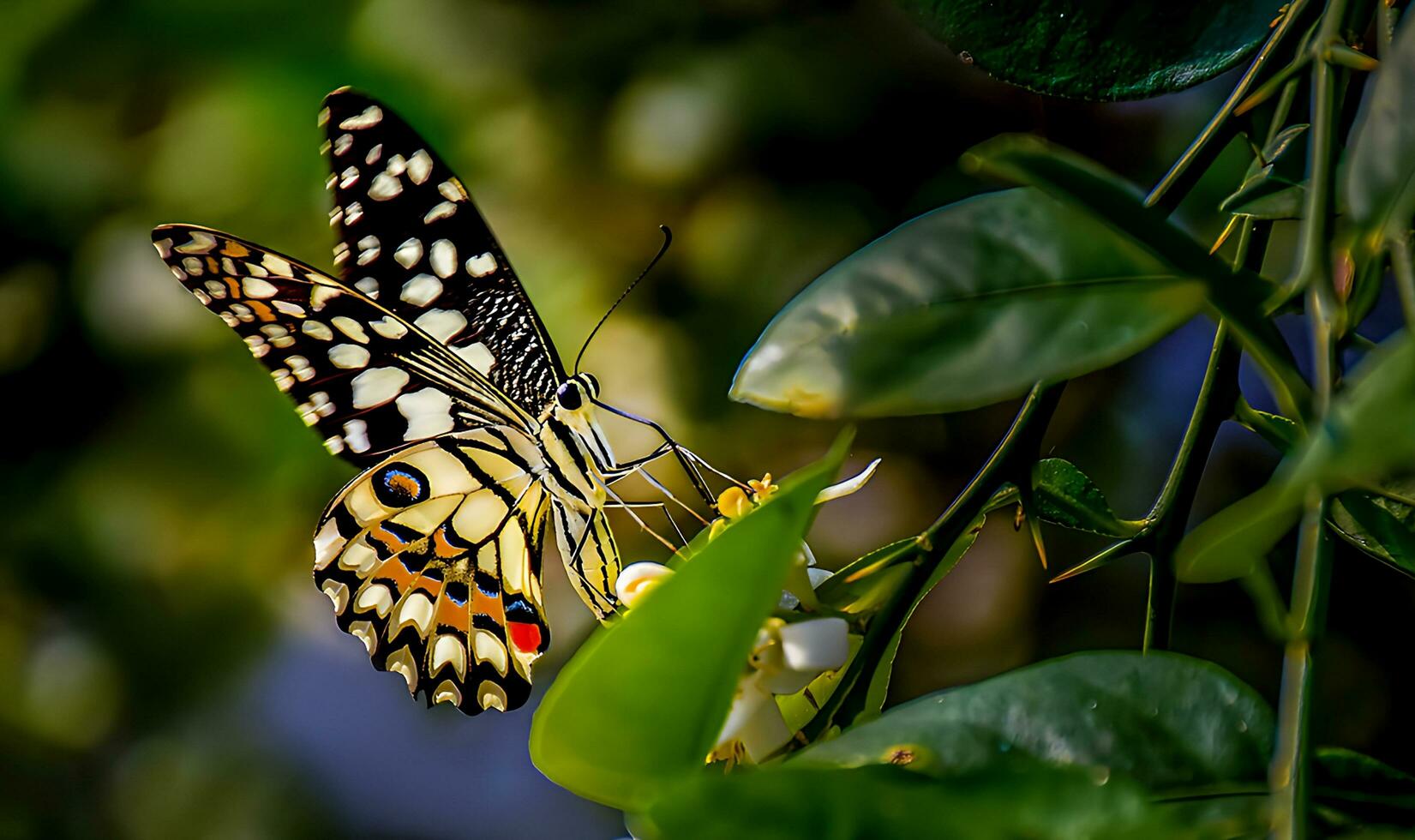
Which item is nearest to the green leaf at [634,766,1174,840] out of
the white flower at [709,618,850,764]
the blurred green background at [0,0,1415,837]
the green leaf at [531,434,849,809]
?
the green leaf at [531,434,849,809]

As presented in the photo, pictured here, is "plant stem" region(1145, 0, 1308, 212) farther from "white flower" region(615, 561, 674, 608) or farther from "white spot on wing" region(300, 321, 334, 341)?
"white spot on wing" region(300, 321, 334, 341)

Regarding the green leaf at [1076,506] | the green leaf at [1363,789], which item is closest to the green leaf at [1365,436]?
the green leaf at [1363,789]

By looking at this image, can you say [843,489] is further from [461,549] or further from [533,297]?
[533,297]

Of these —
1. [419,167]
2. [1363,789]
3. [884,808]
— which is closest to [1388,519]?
[1363,789]

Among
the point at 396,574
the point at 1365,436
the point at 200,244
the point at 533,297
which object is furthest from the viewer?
the point at 533,297

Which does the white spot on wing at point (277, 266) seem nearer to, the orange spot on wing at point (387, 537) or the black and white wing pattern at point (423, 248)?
the black and white wing pattern at point (423, 248)

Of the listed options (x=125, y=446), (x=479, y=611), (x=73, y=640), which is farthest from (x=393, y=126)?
(x=73, y=640)

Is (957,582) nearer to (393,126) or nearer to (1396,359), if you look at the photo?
(393,126)

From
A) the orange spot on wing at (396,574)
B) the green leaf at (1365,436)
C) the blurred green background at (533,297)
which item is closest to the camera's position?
the green leaf at (1365,436)
